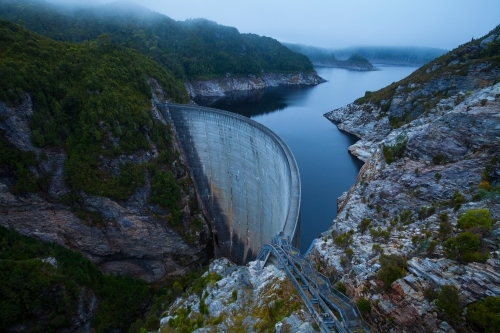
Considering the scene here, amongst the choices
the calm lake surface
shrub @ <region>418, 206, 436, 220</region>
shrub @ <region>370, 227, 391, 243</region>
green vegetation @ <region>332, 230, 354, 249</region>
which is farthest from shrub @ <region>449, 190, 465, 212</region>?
the calm lake surface

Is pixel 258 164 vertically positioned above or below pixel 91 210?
above

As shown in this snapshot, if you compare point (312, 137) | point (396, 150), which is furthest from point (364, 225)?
point (312, 137)

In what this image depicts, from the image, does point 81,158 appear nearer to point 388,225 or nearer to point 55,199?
point 55,199

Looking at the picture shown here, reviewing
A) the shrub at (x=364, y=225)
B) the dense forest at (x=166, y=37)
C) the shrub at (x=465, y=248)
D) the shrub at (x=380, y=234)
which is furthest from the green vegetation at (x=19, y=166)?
the dense forest at (x=166, y=37)

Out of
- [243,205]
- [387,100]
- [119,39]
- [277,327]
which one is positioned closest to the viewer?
[277,327]

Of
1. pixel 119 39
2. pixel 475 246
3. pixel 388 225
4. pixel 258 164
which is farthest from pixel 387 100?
pixel 119 39

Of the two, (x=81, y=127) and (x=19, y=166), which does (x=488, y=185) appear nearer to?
(x=81, y=127)

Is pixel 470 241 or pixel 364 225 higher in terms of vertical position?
pixel 470 241
